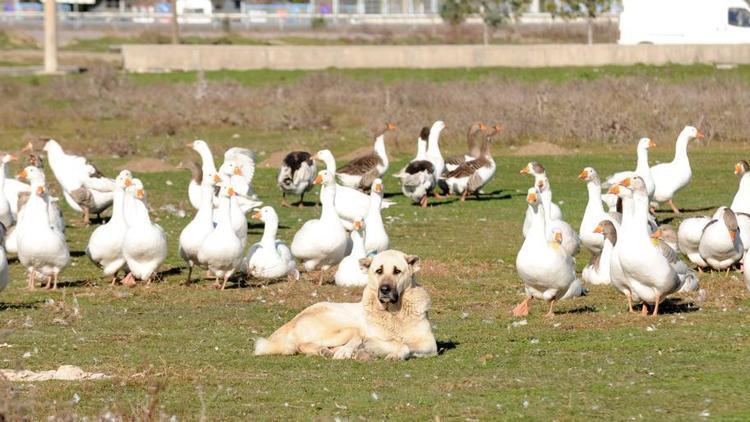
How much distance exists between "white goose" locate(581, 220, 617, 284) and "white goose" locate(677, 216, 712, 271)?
1402 millimetres

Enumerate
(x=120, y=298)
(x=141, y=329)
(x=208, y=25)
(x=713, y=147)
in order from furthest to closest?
(x=208, y=25) → (x=713, y=147) → (x=120, y=298) → (x=141, y=329)

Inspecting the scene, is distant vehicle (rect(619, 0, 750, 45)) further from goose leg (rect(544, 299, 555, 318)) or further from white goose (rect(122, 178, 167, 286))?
goose leg (rect(544, 299, 555, 318))

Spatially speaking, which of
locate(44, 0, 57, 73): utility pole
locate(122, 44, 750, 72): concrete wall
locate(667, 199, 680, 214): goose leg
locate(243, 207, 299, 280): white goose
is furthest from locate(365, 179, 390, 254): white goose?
locate(44, 0, 57, 73): utility pole

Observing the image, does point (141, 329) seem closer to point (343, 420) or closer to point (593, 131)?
point (343, 420)

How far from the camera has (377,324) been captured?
12.4m

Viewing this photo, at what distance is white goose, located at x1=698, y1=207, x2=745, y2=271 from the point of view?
17.7 meters

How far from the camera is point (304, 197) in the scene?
A: 29.0 m

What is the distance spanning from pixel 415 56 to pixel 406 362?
143 ft

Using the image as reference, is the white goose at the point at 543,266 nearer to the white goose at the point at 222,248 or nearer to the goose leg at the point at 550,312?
the goose leg at the point at 550,312

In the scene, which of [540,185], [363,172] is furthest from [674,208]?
[540,185]

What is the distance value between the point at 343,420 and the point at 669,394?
100 inches

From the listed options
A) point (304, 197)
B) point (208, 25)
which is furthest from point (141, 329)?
point (208, 25)

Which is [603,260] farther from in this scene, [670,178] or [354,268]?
[670,178]

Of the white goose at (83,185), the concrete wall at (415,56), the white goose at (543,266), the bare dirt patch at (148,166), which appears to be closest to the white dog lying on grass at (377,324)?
the white goose at (543,266)
